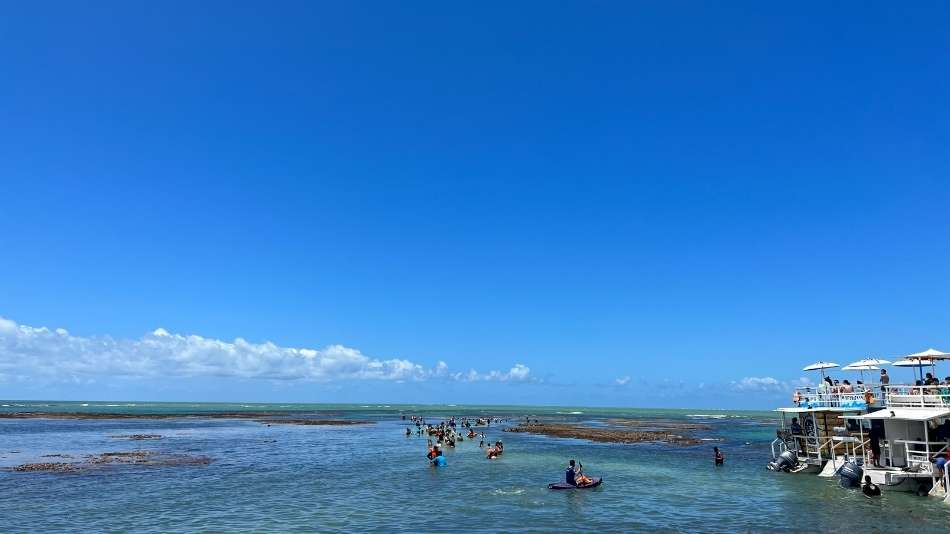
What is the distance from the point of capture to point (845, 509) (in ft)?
101

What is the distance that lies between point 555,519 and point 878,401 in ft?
75.0

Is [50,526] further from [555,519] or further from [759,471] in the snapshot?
[759,471]

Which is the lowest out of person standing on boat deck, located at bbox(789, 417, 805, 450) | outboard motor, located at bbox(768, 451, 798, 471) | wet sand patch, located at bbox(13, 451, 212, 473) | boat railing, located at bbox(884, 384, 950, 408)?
wet sand patch, located at bbox(13, 451, 212, 473)

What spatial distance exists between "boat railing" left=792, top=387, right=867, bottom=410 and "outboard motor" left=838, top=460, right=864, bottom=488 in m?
5.06

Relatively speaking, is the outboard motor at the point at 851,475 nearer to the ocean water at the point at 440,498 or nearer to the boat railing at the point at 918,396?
the ocean water at the point at 440,498

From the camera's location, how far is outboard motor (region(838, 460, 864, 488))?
3509cm

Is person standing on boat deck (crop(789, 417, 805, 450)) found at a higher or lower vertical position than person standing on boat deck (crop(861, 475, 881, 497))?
higher

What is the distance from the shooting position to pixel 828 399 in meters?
41.8

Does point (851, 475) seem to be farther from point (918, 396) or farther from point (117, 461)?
point (117, 461)

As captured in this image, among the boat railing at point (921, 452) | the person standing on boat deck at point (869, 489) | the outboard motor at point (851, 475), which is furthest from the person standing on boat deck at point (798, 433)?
the person standing on boat deck at point (869, 489)

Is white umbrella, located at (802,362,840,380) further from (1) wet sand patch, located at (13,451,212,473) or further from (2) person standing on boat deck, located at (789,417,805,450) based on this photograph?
(1) wet sand patch, located at (13,451,212,473)

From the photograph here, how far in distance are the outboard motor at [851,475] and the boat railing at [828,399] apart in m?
5.06

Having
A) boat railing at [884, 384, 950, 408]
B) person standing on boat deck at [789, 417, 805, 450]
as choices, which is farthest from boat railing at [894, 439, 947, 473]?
person standing on boat deck at [789, 417, 805, 450]

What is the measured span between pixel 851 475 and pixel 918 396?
5.75 meters
